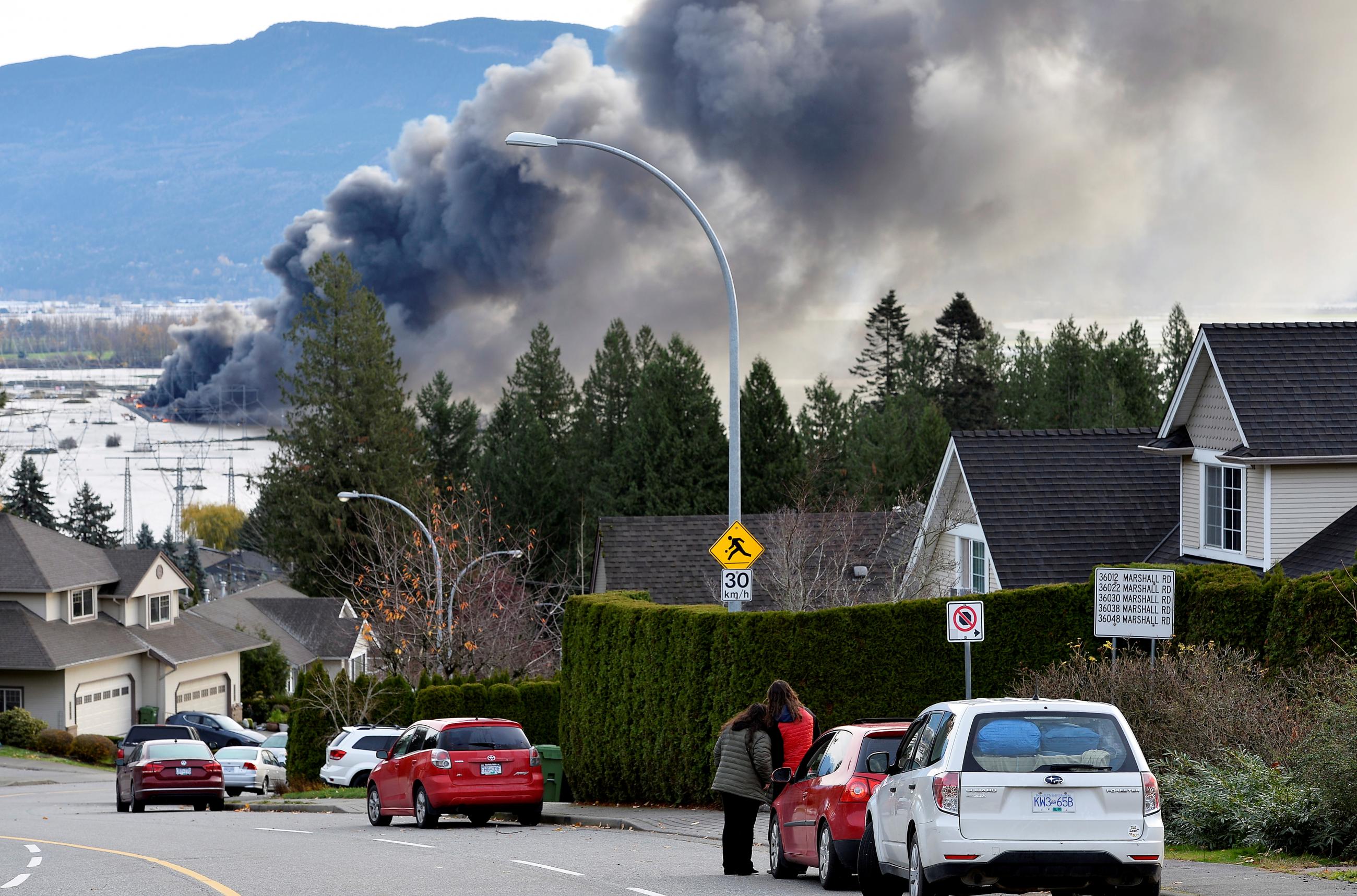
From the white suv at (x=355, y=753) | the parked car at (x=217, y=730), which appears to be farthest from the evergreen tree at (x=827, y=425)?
the white suv at (x=355, y=753)

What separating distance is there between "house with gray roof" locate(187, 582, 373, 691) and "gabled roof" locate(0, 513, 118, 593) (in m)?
10.8

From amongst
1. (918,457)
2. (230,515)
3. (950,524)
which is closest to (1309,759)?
(950,524)

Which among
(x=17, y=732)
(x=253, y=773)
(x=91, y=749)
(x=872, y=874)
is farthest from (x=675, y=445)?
(x=872, y=874)

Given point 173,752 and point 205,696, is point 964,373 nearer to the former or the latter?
point 205,696

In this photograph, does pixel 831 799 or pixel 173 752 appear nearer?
pixel 831 799

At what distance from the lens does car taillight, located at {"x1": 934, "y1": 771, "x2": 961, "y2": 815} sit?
381 inches

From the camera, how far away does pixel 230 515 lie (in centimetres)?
16175

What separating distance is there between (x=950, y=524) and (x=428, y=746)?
12.7m

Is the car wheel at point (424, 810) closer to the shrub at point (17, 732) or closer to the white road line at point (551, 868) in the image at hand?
the white road line at point (551, 868)

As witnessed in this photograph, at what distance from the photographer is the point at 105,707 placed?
56.9m

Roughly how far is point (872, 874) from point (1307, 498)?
1402 centimetres

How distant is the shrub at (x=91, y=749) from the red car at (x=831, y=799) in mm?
43760

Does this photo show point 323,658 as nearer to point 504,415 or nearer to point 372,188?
point 504,415

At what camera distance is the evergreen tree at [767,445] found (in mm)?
68312
